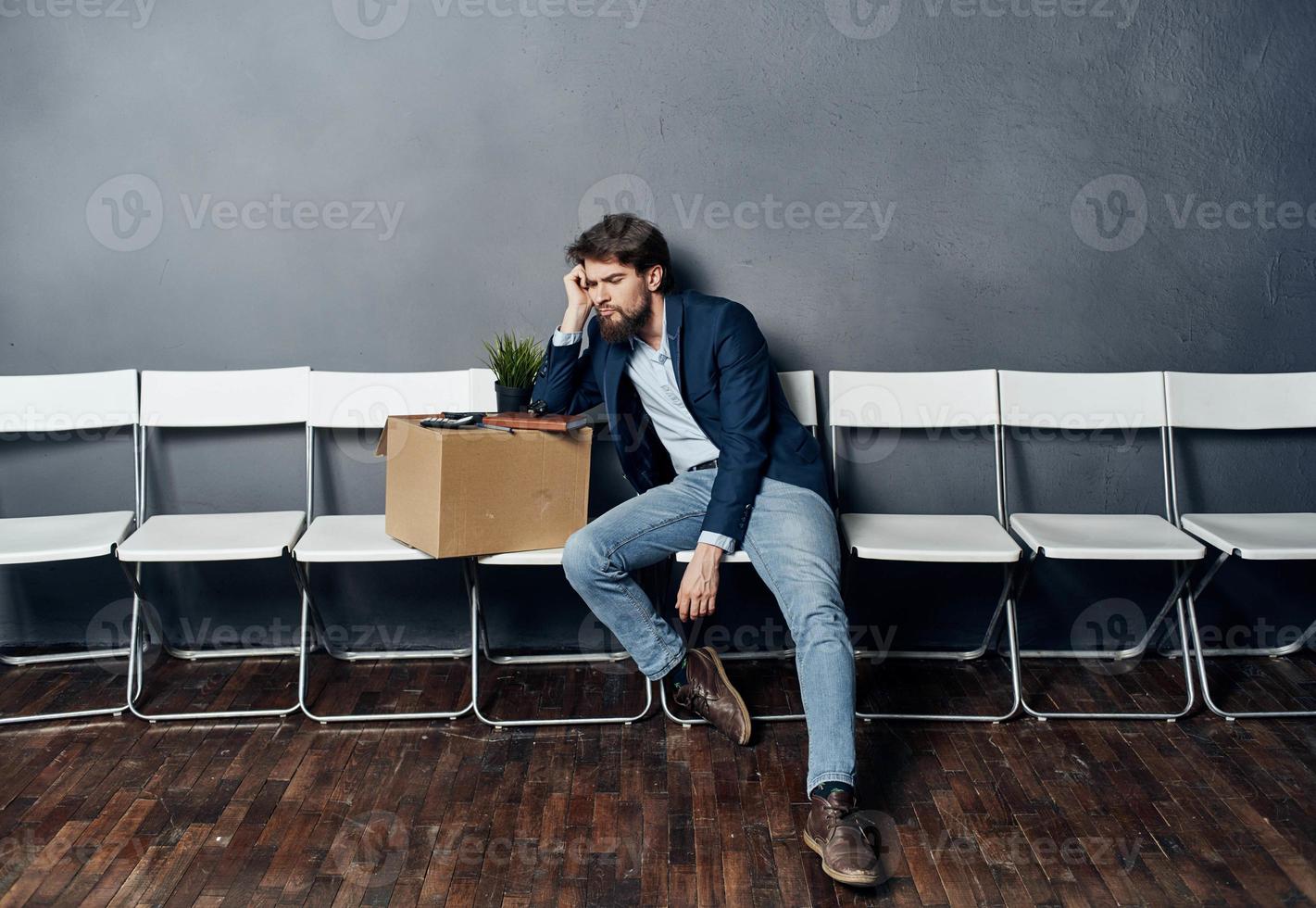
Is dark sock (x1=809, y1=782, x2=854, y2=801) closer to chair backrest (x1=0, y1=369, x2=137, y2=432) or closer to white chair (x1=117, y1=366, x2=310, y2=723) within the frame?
white chair (x1=117, y1=366, x2=310, y2=723)

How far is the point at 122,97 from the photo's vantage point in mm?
3172

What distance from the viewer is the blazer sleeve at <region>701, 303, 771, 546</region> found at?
2676 mm

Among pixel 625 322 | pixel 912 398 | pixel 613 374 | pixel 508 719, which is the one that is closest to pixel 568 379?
pixel 613 374

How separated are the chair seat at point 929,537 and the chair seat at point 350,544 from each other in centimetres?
119

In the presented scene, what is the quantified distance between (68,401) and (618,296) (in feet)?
5.71

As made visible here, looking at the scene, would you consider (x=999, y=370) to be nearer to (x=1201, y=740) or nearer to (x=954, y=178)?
(x=954, y=178)

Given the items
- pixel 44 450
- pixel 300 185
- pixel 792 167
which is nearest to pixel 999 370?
pixel 792 167

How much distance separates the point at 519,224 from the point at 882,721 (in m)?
1.84

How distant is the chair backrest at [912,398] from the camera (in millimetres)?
3209

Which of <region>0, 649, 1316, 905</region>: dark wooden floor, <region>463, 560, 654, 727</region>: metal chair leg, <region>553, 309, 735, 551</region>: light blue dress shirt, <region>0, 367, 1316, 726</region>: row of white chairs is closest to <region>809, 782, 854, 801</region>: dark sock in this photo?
<region>0, 649, 1316, 905</region>: dark wooden floor

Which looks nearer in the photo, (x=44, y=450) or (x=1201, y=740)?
(x=1201, y=740)

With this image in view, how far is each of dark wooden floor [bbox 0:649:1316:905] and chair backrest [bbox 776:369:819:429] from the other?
817 millimetres

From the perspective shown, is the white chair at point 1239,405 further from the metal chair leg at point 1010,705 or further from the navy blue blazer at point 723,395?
the navy blue blazer at point 723,395

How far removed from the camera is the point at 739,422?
273cm
